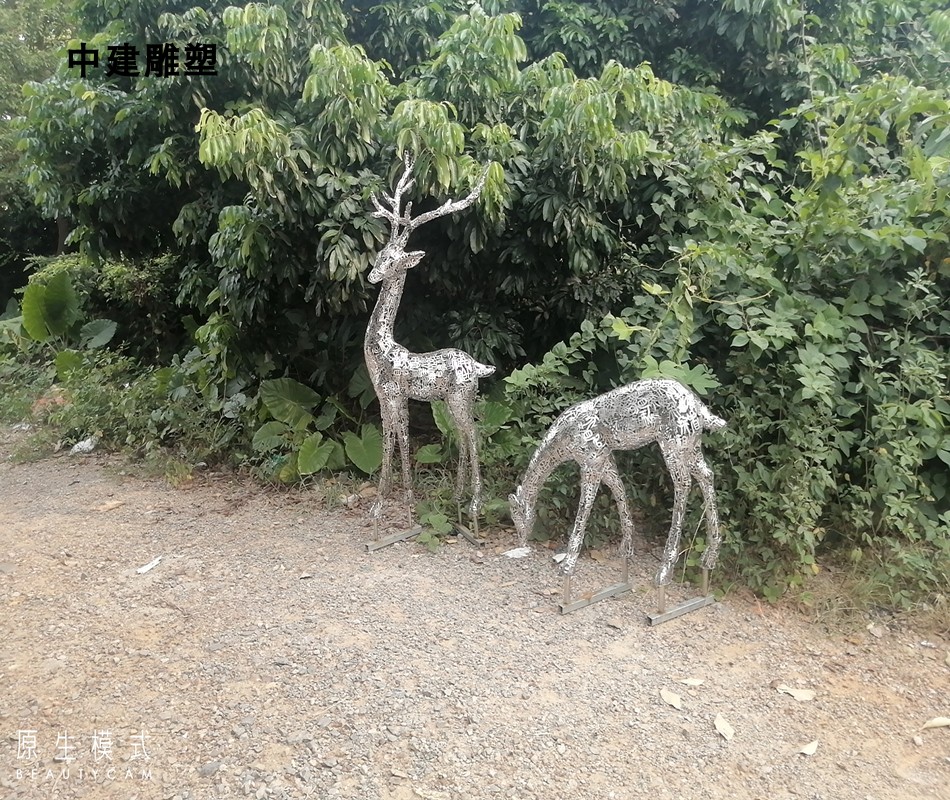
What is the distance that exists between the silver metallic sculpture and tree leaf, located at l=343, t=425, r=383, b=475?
5.63 ft

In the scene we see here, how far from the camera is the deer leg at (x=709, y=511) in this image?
3264 mm

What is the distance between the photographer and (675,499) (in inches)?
130

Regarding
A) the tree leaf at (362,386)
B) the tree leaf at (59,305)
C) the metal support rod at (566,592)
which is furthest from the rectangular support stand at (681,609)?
the tree leaf at (59,305)

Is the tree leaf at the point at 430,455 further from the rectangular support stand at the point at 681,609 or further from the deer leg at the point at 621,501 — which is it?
the rectangular support stand at the point at 681,609

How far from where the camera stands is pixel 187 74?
4754mm

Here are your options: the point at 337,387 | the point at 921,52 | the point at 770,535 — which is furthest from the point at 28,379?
the point at 921,52

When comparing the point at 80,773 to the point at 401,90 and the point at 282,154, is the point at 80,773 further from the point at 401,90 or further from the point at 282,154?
the point at 401,90

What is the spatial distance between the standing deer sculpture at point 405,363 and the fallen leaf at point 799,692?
1.89 metres

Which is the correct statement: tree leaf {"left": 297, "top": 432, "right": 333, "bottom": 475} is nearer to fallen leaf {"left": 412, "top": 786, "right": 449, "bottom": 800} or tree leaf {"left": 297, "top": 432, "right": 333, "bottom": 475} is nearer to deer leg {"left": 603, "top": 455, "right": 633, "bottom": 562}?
deer leg {"left": 603, "top": 455, "right": 633, "bottom": 562}

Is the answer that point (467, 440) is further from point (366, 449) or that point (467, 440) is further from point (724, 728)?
point (724, 728)

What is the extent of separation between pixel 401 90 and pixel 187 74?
157cm

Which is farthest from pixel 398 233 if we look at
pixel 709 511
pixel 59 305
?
pixel 59 305

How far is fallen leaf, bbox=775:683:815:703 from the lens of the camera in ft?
9.34

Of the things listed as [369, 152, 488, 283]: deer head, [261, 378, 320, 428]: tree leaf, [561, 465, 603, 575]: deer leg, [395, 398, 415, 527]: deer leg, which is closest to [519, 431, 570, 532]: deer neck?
[561, 465, 603, 575]: deer leg
